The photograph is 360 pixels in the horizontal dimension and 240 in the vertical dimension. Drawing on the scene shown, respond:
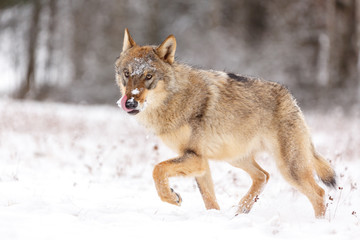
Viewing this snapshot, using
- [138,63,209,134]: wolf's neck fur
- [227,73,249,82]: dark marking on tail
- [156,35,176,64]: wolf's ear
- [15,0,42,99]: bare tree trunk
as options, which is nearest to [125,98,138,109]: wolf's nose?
[138,63,209,134]: wolf's neck fur

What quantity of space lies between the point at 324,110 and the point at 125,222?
15142 millimetres

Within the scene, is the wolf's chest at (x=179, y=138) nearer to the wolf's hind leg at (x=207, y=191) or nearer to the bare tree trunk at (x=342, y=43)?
the wolf's hind leg at (x=207, y=191)

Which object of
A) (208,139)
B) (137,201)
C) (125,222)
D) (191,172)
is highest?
(208,139)

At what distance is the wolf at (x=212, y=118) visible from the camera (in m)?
4.28

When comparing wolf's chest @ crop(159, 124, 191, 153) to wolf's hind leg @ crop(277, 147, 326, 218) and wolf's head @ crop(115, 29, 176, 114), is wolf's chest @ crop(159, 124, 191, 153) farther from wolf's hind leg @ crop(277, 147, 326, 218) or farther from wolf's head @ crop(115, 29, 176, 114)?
wolf's hind leg @ crop(277, 147, 326, 218)

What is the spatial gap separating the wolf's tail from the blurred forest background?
13.5m

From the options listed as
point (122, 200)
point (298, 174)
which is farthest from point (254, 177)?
point (122, 200)

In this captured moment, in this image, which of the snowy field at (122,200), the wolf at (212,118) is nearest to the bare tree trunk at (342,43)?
the snowy field at (122,200)

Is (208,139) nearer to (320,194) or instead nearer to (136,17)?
(320,194)

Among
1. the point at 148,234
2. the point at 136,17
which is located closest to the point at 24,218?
the point at 148,234

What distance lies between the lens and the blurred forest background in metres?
18.1

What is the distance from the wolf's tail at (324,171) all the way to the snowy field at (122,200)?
14 cm

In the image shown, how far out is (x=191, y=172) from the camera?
4125mm

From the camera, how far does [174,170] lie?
405 centimetres
